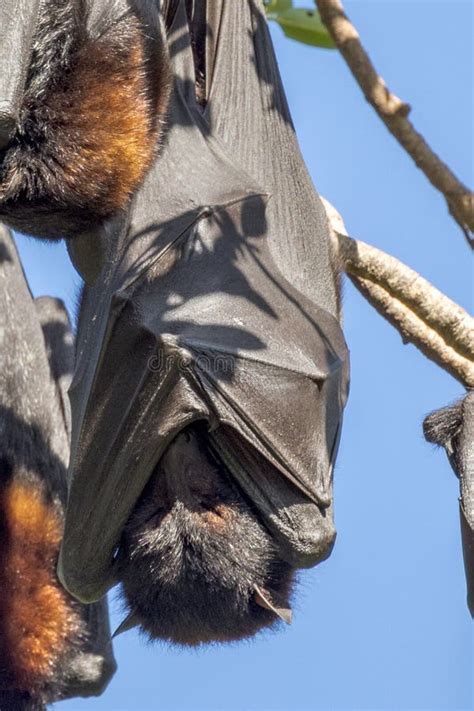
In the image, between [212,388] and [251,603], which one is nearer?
[212,388]

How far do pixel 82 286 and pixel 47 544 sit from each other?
150 cm

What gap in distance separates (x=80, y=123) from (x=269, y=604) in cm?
170

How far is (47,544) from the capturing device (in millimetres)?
5691

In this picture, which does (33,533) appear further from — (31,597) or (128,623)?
(128,623)

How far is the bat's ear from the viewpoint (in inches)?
174

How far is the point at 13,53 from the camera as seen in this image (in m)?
3.36

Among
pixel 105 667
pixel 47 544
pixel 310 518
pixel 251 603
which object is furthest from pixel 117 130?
pixel 105 667

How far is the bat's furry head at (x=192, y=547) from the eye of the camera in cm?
433

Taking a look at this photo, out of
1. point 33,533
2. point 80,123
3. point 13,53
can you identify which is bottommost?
point 33,533

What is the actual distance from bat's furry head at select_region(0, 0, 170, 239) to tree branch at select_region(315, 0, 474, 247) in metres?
0.70

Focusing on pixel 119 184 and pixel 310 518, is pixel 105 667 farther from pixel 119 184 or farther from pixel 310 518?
pixel 119 184

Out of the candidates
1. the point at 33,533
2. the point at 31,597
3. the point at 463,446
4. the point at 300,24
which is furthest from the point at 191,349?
the point at 31,597

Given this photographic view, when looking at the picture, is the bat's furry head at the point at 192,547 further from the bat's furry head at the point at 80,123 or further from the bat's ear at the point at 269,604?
the bat's furry head at the point at 80,123
